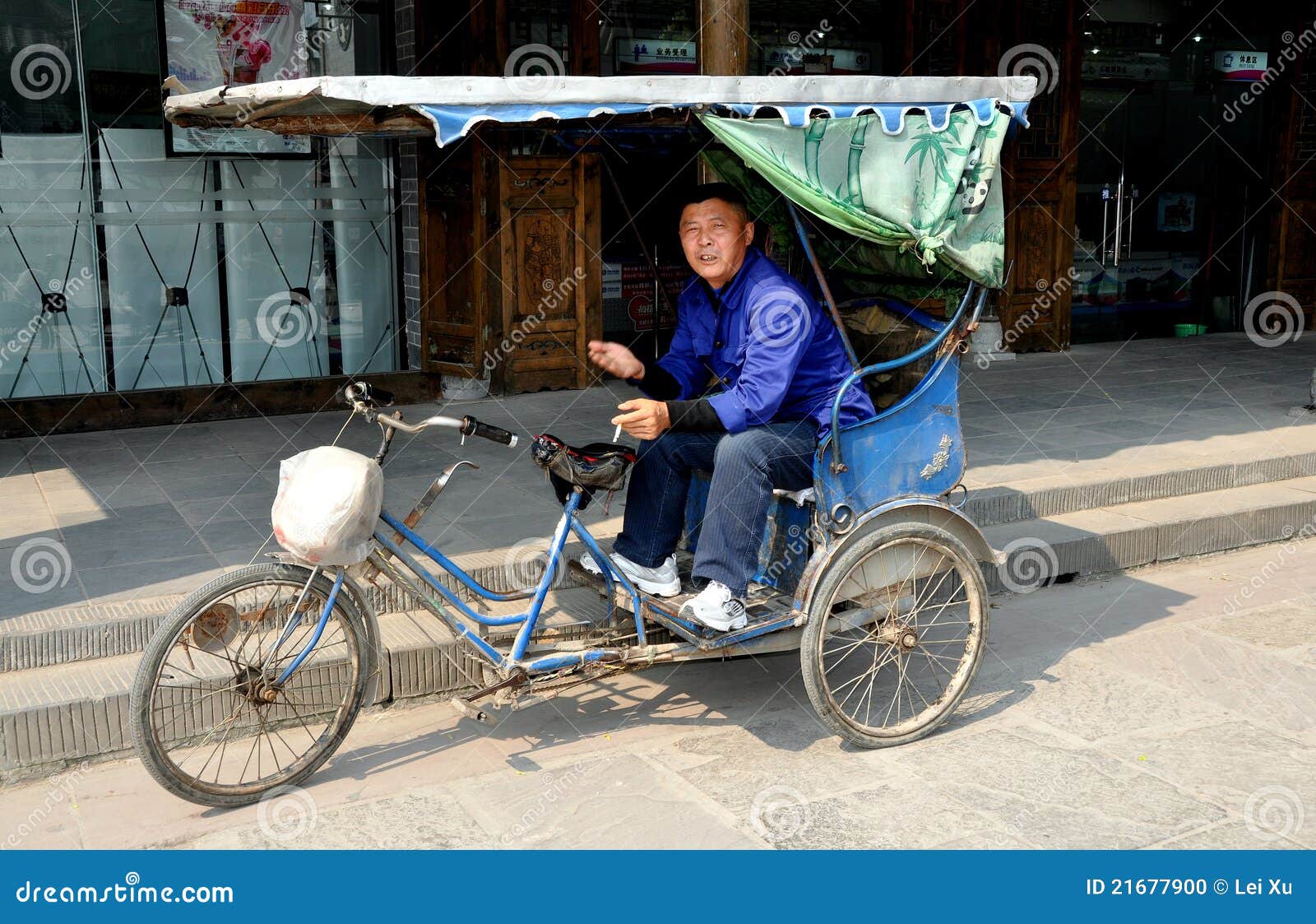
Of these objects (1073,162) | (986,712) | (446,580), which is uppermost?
(1073,162)

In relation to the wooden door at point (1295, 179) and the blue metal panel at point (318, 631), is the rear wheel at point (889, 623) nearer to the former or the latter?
the blue metal panel at point (318, 631)

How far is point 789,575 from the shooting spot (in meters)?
4.47

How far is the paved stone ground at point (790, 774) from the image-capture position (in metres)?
3.63

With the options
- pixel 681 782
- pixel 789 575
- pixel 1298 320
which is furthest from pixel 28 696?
pixel 1298 320

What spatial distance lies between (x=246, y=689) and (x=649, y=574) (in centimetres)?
133

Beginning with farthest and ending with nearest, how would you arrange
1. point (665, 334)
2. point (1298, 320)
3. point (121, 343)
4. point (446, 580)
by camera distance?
1. point (1298, 320)
2. point (665, 334)
3. point (121, 343)
4. point (446, 580)

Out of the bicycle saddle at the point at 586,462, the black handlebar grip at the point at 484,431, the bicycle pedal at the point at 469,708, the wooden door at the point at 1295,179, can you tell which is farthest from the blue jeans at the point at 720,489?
the wooden door at the point at 1295,179

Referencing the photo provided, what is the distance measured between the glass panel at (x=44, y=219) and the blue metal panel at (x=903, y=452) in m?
5.82

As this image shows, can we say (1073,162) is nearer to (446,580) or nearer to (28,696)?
(446,580)

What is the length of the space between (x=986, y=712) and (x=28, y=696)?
10.4 feet

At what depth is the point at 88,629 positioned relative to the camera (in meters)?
4.59

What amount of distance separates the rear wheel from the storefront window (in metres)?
5.58

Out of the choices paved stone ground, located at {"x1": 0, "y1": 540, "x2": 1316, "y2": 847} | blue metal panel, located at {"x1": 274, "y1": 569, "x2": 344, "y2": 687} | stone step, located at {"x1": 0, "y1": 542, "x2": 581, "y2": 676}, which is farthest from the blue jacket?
blue metal panel, located at {"x1": 274, "y1": 569, "x2": 344, "y2": 687}

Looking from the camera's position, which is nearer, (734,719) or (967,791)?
(967,791)
